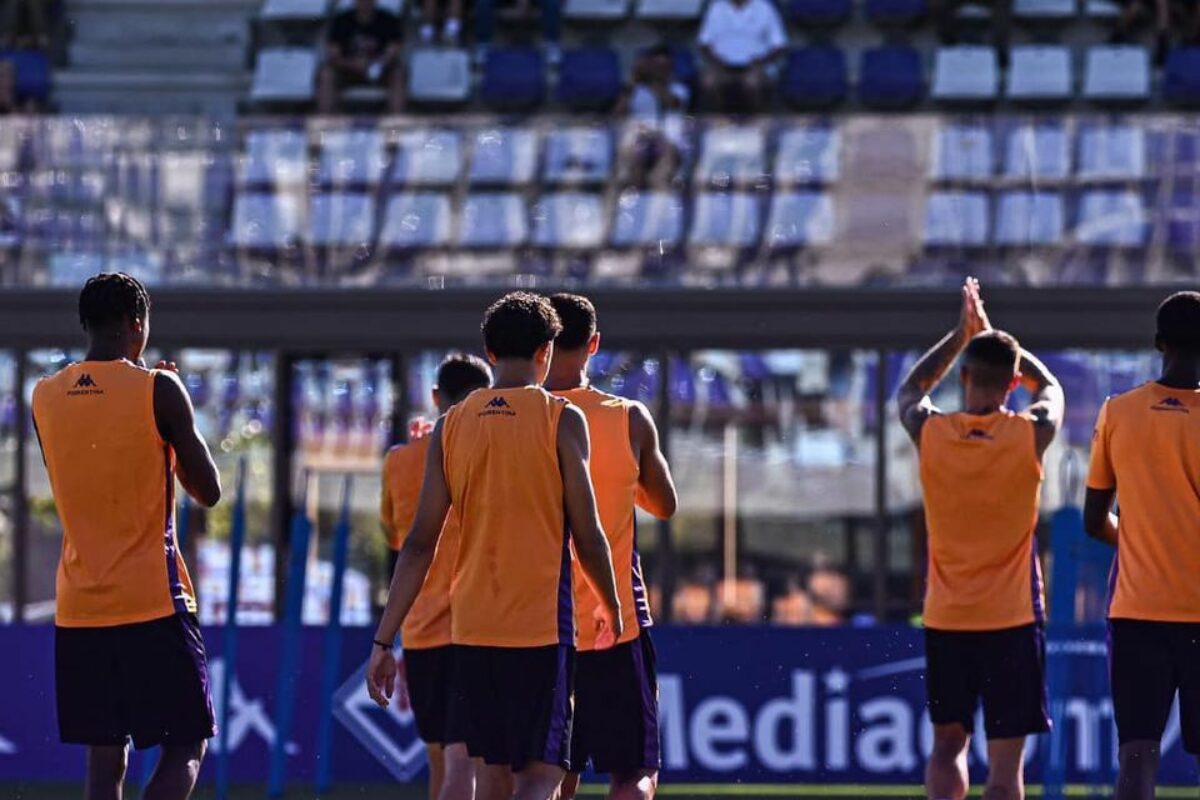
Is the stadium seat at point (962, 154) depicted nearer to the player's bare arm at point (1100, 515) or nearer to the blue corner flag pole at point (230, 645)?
the blue corner flag pole at point (230, 645)

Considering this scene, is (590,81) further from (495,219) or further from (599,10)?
(495,219)

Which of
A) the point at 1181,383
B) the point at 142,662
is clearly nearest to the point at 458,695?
the point at 142,662

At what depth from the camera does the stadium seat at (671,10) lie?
68.7ft

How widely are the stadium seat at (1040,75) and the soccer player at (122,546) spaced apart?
44.6ft

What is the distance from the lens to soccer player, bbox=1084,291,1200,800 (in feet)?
24.5

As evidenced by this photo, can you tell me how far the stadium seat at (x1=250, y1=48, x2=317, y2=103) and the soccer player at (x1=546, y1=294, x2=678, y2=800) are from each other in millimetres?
13555

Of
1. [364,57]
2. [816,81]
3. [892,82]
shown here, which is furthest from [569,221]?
[364,57]

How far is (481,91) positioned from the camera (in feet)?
Result: 66.6

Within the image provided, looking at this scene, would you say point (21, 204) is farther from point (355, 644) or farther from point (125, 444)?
point (125, 444)

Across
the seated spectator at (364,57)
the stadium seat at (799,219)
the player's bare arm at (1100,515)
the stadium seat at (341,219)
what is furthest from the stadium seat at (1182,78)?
the player's bare arm at (1100,515)

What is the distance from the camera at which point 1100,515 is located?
25.3 ft

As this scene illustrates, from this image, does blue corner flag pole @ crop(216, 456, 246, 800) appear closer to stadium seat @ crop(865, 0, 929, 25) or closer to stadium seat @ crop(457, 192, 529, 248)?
stadium seat @ crop(457, 192, 529, 248)

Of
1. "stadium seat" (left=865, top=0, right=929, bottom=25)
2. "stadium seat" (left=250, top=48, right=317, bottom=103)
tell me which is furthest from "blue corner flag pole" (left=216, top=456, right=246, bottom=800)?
"stadium seat" (left=865, top=0, right=929, bottom=25)

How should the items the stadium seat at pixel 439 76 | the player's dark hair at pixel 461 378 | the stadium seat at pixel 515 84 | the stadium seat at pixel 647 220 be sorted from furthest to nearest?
the stadium seat at pixel 439 76 → the stadium seat at pixel 515 84 → the stadium seat at pixel 647 220 → the player's dark hair at pixel 461 378
